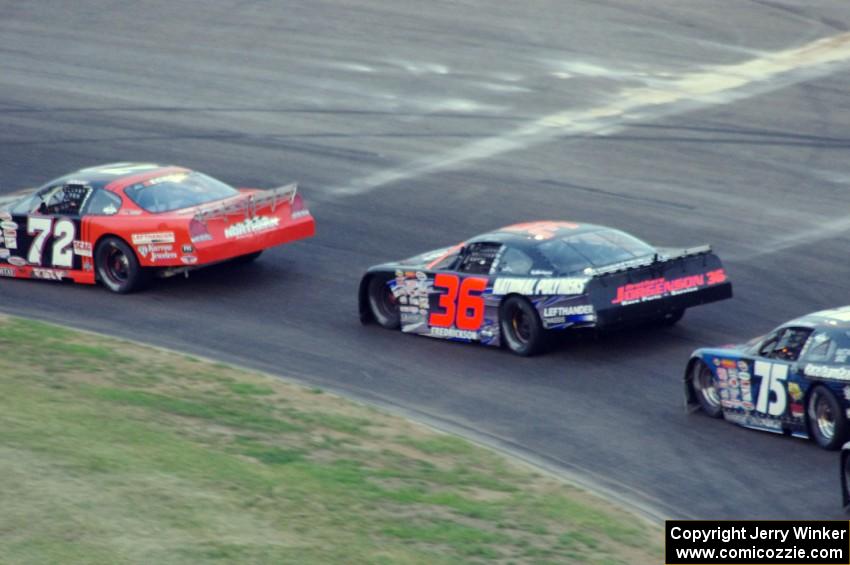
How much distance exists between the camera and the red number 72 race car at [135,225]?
17297 mm

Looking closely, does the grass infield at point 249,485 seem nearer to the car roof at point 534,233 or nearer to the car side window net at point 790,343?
the car side window net at point 790,343

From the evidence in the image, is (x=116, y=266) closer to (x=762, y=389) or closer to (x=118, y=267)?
(x=118, y=267)

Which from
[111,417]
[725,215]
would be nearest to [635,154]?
[725,215]

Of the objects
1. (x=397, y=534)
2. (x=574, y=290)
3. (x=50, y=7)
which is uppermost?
(x=50, y=7)

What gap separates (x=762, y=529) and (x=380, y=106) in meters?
17.8

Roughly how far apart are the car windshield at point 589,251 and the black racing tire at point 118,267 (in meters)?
5.13

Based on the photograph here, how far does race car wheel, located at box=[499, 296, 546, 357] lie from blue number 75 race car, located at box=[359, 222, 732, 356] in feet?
0.03

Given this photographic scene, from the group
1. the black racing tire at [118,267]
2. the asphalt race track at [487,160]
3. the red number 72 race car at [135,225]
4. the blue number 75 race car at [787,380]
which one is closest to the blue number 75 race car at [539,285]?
the asphalt race track at [487,160]

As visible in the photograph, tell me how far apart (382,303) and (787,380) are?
5537mm

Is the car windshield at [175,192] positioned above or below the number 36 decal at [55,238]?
above

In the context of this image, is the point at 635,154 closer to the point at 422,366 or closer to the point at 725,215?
the point at 725,215

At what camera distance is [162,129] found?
25.8 meters

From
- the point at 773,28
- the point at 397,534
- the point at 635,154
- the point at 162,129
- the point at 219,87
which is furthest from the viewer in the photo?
the point at 773,28

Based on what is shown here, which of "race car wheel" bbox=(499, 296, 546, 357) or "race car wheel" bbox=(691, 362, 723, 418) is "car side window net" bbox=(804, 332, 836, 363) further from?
"race car wheel" bbox=(499, 296, 546, 357)
